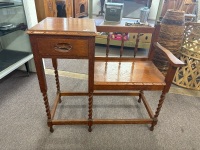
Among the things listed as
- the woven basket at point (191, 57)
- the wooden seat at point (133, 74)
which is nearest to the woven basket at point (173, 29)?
the woven basket at point (191, 57)

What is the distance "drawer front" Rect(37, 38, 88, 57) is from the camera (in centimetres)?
76

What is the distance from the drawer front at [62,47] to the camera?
757 mm

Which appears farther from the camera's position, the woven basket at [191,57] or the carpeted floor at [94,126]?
the woven basket at [191,57]

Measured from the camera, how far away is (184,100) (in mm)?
1499

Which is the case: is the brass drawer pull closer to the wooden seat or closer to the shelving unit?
the wooden seat

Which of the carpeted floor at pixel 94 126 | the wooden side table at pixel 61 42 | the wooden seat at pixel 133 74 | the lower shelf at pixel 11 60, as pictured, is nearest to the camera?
the wooden side table at pixel 61 42

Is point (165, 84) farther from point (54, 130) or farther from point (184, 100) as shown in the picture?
point (54, 130)

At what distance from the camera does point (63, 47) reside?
78 centimetres

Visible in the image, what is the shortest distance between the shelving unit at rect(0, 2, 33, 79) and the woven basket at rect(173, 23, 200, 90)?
5.47 feet

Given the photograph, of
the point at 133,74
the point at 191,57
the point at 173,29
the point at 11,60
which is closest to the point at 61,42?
the point at 133,74

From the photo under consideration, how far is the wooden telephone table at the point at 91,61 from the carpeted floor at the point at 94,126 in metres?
0.09

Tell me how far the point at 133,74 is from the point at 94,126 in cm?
51

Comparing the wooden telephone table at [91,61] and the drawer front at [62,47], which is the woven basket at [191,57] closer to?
the wooden telephone table at [91,61]

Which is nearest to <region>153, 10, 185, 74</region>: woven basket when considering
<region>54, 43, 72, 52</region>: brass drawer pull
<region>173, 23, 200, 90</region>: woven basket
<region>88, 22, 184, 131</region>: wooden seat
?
<region>173, 23, 200, 90</region>: woven basket
